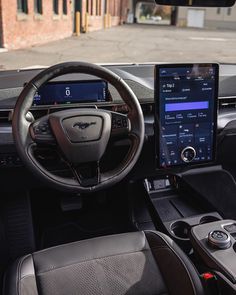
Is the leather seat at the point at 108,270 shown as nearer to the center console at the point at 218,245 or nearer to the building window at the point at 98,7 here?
the center console at the point at 218,245

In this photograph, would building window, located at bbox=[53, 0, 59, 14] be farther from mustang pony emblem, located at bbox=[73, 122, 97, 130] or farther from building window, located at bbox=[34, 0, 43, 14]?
mustang pony emblem, located at bbox=[73, 122, 97, 130]

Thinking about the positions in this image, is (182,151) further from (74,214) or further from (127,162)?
(74,214)

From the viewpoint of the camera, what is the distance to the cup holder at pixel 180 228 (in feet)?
8.58

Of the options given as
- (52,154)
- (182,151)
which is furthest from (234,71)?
(52,154)

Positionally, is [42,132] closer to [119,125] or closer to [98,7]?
[119,125]

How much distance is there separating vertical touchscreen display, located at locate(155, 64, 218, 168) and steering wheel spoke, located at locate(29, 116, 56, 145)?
2.15ft

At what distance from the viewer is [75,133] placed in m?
1.74

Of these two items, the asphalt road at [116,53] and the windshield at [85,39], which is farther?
the windshield at [85,39]

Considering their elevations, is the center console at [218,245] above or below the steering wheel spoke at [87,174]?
below

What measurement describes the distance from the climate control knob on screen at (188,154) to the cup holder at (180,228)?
0.52 meters

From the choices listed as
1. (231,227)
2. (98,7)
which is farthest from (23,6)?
(231,227)

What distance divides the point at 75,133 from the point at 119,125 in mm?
210

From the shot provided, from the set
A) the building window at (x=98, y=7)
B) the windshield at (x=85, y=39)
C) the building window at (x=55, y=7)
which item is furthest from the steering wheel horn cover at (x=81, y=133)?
the building window at (x=98, y=7)

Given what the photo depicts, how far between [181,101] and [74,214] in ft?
3.59
